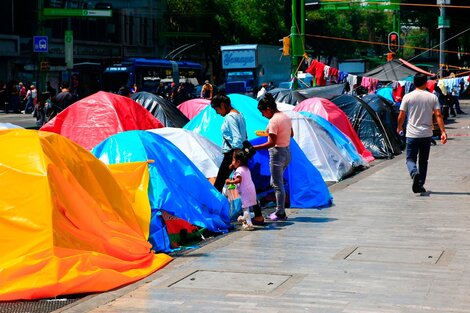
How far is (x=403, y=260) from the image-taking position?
29.0 ft

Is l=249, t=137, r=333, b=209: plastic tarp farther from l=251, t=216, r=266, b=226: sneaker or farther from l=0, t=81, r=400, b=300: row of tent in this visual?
l=251, t=216, r=266, b=226: sneaker

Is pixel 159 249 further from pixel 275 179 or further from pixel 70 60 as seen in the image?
pixel 70 60

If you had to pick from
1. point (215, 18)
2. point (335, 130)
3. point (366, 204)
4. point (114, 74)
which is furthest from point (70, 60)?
point (366, 204)

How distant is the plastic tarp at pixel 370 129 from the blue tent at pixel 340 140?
2.74m

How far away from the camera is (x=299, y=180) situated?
12961 mm

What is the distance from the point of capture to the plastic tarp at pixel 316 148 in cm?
Result: 1623

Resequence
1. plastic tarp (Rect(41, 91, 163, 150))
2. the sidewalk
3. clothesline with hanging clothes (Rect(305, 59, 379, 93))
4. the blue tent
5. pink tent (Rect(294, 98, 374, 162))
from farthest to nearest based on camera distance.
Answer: clothesline with hanging clothes (Rect(305, 59, 379, 93)), pink tent (Rect(294, 98, 374, 162)), the blue tent, plastic tarp (Rect(41, 91, 163, 150)), the sidewalk

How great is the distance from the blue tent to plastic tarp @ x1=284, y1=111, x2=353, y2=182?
0.58 metres

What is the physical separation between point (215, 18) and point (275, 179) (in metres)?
55.5

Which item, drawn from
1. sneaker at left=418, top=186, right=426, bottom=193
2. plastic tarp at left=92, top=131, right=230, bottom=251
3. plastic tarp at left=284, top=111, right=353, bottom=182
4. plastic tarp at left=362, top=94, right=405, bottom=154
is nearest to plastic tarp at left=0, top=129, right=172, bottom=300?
plastic tarp at left=92, top=131, right=230, bottom=251

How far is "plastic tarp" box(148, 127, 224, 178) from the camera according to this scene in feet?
40.7

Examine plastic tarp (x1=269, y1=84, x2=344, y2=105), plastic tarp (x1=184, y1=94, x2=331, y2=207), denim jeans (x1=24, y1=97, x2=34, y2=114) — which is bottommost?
denim jeans (x1=24, y1=97, x2=34, y2=114)

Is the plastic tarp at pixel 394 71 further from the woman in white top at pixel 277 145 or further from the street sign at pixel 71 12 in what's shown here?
the woman in white top at pixel 277 145

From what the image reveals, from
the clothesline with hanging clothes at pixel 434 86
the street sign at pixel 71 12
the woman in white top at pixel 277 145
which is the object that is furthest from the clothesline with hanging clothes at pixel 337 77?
the street sign at pixel 71 12
